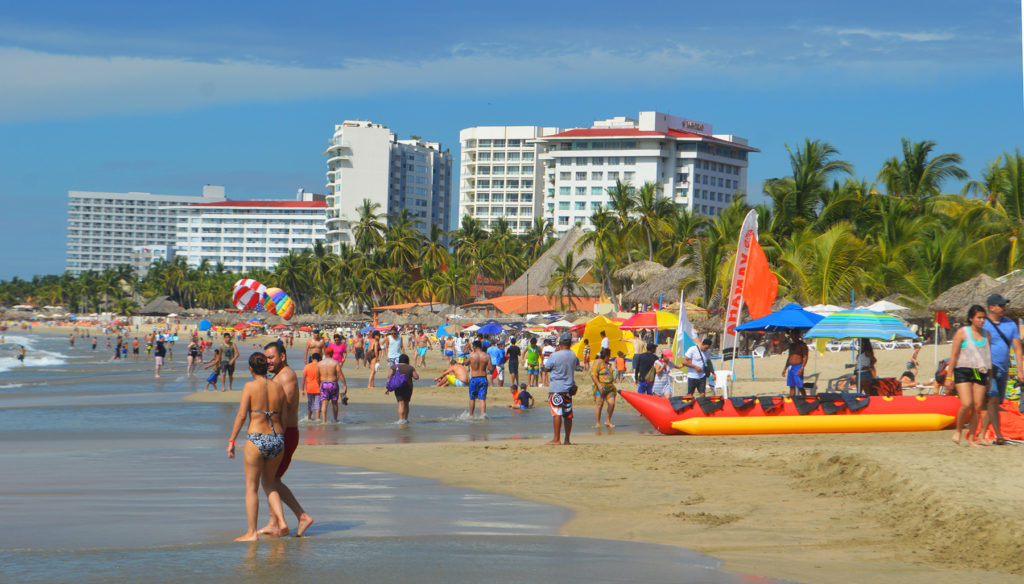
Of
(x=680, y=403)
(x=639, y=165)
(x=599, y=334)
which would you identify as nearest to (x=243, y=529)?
(x=680, y=403)

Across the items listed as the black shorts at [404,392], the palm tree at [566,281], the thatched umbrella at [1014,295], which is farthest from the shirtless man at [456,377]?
the palm tree at [566,281]

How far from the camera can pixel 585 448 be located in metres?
12.7

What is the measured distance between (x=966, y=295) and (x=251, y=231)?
16938cm

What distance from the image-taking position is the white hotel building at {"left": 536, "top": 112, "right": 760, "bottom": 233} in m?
115

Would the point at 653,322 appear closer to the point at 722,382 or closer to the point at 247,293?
the point at 722,382

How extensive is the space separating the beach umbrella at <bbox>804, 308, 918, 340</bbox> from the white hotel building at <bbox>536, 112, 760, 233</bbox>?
9825 cm

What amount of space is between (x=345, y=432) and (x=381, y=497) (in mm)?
6491

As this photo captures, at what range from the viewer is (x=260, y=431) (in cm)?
694

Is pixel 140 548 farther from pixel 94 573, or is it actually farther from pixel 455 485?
pixel 455 485

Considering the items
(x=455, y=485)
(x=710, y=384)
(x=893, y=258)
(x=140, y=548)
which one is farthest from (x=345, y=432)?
(x=893, y=258)

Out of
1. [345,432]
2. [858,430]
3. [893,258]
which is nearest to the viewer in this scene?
[858,430]

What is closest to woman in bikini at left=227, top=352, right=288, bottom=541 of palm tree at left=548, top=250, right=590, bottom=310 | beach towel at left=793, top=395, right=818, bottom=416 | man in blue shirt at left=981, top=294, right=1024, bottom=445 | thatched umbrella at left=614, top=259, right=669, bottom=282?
man in blue shirt at left=981, top=294, right=1024, bottom=445

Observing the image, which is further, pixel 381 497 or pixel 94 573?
pixel 381 497

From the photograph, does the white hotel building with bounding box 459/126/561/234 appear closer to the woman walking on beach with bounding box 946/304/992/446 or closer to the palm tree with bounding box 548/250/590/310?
the palm tree with bounding box 548/250/590/310
